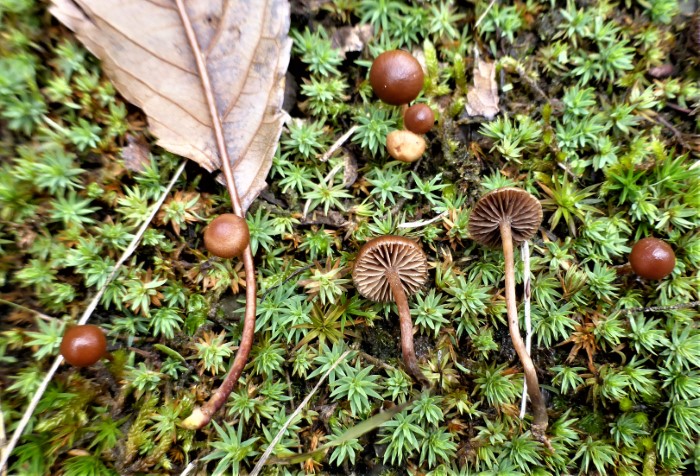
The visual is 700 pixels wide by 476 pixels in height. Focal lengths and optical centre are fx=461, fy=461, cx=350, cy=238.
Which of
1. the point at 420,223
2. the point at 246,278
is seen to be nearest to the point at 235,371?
the point at 246,278

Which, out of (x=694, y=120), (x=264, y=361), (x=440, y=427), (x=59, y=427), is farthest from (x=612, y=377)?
(x=59, y=427)

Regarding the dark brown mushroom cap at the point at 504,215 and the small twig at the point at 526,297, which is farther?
the small twig at the point at 526,297

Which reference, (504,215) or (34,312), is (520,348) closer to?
(504,215)

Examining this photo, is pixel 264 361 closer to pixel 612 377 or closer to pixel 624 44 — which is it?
pixel 612 377

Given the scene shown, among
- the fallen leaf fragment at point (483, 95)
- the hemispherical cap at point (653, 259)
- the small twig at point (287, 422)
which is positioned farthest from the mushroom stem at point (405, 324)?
the hemispherical cap at point (653, 259)

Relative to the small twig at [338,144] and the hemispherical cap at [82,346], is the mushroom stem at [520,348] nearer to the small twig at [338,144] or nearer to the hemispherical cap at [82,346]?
the small twig at [338,144]
